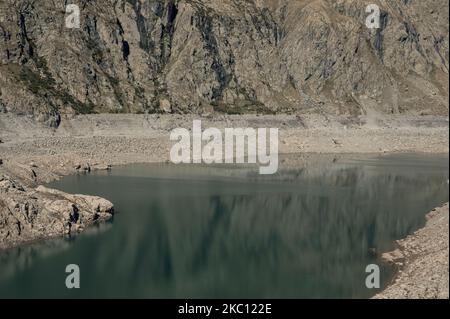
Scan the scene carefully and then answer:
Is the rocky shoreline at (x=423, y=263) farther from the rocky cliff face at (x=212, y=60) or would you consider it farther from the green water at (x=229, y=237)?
the rocky cliff face at (x=212, y=60)

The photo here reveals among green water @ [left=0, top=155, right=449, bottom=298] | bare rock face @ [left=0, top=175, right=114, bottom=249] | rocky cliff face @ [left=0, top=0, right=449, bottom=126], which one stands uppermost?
rocky cliff face @ [left=0, top=0, right=449, bottom=126]

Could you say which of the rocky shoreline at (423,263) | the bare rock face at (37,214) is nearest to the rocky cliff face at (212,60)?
the bare rock face at (37,214)

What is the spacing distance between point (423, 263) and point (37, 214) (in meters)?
28.4

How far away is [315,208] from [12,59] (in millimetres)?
80740

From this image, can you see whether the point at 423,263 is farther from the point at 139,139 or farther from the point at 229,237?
the point at 139,139

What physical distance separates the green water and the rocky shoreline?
1400mm

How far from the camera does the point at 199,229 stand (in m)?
55.3

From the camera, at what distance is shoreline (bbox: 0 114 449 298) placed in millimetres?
87844

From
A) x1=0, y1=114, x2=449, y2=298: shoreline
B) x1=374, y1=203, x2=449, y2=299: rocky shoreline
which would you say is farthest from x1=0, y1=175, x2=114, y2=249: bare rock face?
x1=374, y1=203, x2=449, y2=299: rocky shoreline

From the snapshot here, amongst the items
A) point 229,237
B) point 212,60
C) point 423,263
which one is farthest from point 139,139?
point 423,263

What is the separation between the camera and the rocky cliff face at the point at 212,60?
5069 inches

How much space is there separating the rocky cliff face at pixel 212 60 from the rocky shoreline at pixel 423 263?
77.8 meters

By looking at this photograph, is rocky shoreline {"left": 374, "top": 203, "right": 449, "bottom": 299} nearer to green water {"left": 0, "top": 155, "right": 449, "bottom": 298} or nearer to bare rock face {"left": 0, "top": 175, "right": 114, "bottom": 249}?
green water {"left": 0, "top": 155, "right": 449, "bottom": 298}
